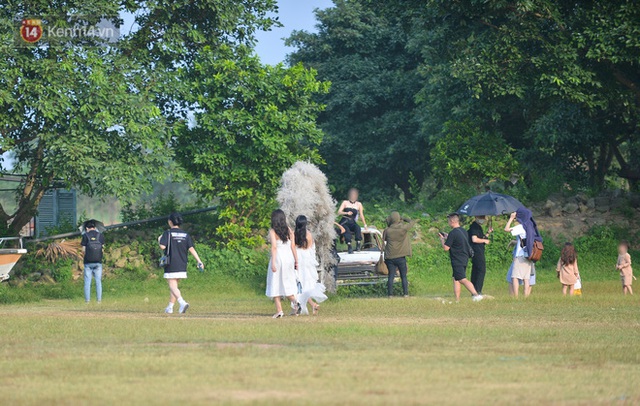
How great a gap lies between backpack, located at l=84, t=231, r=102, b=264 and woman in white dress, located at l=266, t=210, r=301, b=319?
861 centimetres

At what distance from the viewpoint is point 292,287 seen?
19.1 m

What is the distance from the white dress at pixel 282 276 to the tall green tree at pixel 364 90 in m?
34.3

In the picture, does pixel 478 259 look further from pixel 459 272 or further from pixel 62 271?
pixel 62 271

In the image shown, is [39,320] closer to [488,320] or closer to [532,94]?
[488,320]

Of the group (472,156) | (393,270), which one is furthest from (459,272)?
(472,156)

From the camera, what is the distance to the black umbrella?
27.1m

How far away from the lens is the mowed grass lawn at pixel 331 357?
377 inches

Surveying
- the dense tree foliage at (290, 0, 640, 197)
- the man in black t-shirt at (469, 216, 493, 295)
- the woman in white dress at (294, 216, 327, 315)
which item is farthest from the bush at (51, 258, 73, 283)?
the woman in white dress at (294, 216, 327, 315)

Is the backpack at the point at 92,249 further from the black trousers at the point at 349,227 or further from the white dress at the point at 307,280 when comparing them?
the white dress at the point at 307,280

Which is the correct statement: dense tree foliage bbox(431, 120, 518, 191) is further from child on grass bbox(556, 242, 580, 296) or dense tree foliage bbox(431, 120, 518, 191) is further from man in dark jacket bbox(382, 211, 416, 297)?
man in dark jacket bbox(382, 211, 416, 297)

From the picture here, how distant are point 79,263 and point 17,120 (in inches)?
224

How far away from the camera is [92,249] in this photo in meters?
26.5

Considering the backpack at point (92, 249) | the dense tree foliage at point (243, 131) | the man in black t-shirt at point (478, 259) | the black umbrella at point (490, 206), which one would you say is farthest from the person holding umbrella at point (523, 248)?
the dense tree foliage at point (243, 131)

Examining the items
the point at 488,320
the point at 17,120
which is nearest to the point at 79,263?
the point at 17,120
